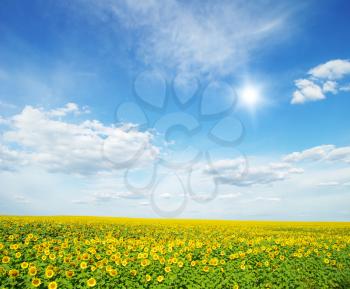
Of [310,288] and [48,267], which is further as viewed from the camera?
[310,288]

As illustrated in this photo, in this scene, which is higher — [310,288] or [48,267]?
[48,267]

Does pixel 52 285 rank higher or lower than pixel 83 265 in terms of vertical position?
lower

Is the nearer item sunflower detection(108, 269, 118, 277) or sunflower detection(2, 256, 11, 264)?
sunflower detection(108, 269, 118, 277)

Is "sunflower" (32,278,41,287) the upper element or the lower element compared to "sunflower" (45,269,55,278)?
lower

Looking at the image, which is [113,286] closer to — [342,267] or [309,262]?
[309,262]

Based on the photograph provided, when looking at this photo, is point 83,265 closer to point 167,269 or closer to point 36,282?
point 36,282

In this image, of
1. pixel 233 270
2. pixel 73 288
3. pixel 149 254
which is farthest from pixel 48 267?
pixel 233 270

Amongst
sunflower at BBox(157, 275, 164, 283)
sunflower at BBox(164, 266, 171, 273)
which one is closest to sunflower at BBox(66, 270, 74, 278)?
sunflower at BBox(157, 275, 164, 283)

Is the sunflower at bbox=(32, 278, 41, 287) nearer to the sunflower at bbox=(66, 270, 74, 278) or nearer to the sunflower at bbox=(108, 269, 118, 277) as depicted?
the sunflower at bbox=(66, 270, 74, 278)

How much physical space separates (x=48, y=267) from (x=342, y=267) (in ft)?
33.8

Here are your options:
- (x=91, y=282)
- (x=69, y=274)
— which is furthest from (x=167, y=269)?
(x=69, y=274)

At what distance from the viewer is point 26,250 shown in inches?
393

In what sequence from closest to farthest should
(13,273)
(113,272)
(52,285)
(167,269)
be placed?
1. (52,285)
2. (13,273)
3. (113,272)
4. (167,269)

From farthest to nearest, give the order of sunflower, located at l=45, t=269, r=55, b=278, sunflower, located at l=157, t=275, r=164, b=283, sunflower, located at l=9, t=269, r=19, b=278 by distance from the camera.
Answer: sunflower, located at l=157, t=275, r=164, b=283 → sunflower, located at l=45, t=269, r=55, b=278 → sunflower, located at l=9, t=269, r=19, b=278
